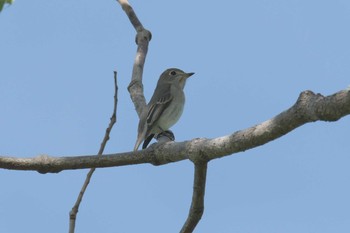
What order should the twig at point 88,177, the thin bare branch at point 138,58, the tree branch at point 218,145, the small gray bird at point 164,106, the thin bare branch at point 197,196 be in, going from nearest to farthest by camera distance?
the tree branch at point 218,145 < the twig at point 88,177 < the thin bare branch at point 197,196 < the thin bare branch at point 138,58 < the small gray bird at point 164,106

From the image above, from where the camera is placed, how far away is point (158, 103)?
10.0m

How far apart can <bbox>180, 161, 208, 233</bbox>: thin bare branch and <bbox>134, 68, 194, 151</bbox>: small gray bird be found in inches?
118

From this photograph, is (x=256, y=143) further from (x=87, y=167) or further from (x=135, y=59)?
(x=135, y=59)

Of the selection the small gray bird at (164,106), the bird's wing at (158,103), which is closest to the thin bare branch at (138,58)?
the small gray bird at (164,106)

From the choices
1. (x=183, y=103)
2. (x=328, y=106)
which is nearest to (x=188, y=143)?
(x=328, y=106)

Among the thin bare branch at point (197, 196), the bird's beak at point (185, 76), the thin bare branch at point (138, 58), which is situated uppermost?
the bird's beak at point (185, 76)

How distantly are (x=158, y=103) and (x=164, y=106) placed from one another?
11 cm

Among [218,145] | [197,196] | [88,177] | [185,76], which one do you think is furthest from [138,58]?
[185,76]

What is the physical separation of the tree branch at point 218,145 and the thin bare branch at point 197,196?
9 cm

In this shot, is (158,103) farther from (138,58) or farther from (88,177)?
(88,177)

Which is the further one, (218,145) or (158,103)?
(158,103)

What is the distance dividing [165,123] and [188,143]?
496 cm

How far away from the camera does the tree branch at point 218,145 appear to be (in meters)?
3.44

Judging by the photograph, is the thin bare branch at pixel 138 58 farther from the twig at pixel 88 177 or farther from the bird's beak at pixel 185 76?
the bird's beak at pixel 185 76
